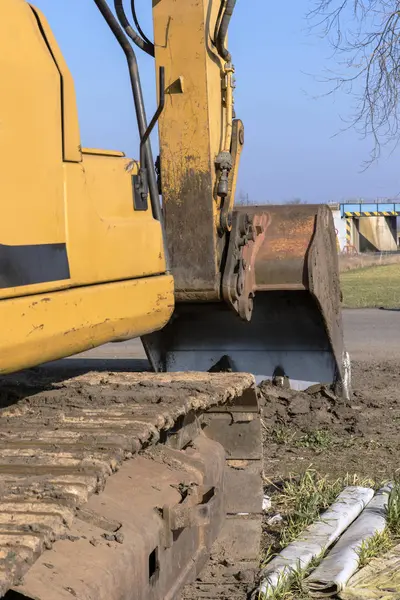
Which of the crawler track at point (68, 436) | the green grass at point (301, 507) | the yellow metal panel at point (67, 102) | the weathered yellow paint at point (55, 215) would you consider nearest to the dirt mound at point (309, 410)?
the green grass at point (301, 507)

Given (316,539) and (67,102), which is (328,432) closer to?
(316,539)

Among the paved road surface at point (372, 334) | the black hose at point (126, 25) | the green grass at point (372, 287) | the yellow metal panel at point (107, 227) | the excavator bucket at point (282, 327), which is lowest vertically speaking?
the green grass at point (372, 287)

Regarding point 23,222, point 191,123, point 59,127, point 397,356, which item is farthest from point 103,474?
point 397,356

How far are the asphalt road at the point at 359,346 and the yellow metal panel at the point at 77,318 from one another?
553cm

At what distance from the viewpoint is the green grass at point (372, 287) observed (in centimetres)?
1538

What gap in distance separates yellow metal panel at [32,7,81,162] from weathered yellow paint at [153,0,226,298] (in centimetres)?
206

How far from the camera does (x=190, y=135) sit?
206 inches

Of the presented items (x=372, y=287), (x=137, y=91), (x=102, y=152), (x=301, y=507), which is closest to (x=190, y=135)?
(x=137, y=91)

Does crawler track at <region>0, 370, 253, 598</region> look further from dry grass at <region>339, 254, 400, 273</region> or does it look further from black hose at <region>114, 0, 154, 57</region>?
dry grass at <region>339, 254, 400, 273</region>

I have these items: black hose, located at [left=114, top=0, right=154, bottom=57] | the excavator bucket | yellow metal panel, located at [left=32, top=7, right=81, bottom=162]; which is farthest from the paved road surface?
yellow metal panel, located at [left=32, top=7, right=81, bottom=162]

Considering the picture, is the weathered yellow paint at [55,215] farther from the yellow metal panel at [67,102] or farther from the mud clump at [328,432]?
the mud clump at [328,432]

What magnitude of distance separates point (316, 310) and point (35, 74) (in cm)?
425

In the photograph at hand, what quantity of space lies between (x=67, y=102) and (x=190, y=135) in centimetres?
215

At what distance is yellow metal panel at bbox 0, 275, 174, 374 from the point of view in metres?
2.74
